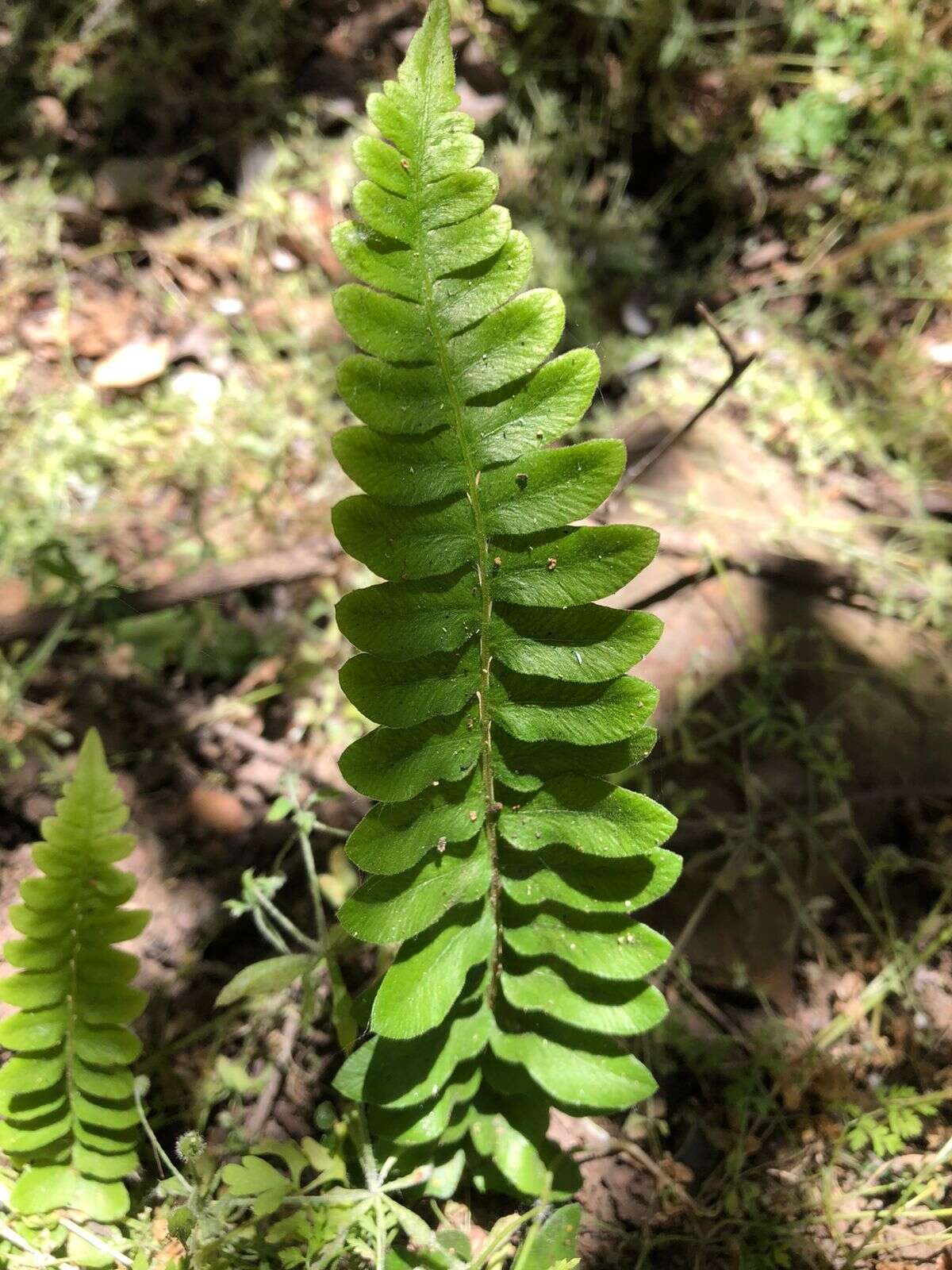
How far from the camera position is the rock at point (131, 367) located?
2795 mm

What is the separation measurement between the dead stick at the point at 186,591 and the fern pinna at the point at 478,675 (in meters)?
1.20

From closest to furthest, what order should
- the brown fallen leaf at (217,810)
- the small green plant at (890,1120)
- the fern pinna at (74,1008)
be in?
the fern pinna at (74,1008), the small green plant at (890,1120), the brown fallen leaf at (217,810)

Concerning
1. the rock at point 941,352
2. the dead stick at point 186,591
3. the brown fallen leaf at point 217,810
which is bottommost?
the brown fallen leaf at point 217,810

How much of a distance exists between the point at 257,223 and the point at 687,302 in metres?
1.69

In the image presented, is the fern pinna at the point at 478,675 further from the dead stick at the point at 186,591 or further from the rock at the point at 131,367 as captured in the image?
the rock at the point at 131,367

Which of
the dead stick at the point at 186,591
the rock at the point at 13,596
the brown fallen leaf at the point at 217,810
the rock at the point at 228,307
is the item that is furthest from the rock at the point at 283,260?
the brown fallen leaf at the point at 217,810

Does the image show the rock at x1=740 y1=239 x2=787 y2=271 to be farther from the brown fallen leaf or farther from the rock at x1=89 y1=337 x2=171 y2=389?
the brown fallen leaf

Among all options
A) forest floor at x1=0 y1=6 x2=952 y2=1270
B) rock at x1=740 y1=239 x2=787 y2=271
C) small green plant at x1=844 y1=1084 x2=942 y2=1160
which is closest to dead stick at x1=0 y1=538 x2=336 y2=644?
forest floor at x1=0 y1=6 x2=952 y2=1270

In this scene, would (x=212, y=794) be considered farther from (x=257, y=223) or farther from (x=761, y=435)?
(x=257, y=223)

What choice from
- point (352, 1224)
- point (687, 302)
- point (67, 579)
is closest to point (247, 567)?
point (67, 579)

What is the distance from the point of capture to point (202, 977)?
1.69 meters

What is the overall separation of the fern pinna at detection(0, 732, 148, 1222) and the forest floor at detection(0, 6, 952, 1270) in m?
0.14

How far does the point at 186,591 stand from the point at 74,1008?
3.59 ft

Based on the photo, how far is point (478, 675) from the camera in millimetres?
1123
